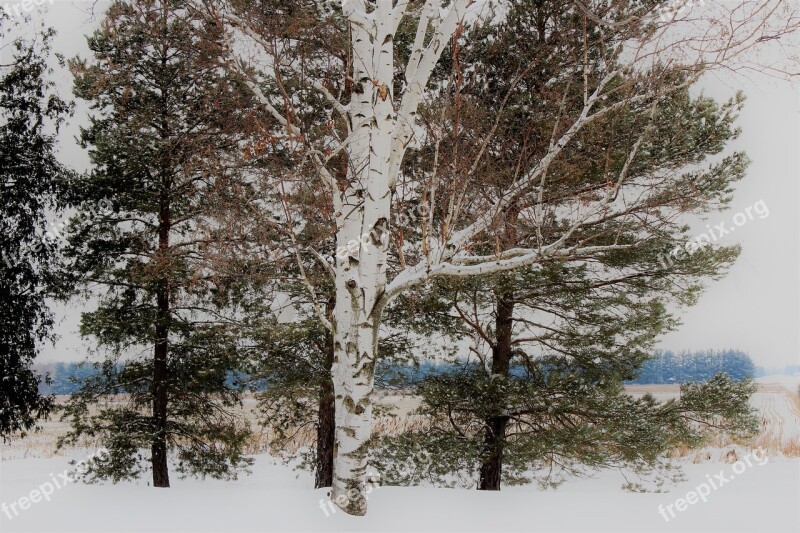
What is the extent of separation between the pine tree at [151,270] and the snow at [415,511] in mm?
1395

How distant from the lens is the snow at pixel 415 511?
5051 mm

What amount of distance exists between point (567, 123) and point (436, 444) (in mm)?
4690

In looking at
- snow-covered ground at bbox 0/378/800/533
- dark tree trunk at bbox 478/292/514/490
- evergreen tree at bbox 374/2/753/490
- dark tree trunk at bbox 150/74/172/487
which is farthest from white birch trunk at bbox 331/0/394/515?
dark tree trunk at bbox 150/74/172/487

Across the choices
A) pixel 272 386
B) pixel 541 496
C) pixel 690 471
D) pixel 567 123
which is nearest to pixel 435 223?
pixel 567 123

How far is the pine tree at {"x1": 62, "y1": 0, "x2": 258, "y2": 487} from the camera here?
852cm

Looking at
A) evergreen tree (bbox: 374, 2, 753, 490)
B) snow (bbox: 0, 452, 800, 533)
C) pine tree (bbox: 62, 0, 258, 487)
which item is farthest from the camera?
pine tree (bbox: 62, 0, 258, 487)

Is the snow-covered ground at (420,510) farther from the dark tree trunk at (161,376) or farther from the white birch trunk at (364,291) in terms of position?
the dark tree trunk at (161,376)

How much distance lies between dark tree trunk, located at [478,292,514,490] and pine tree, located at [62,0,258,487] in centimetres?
368

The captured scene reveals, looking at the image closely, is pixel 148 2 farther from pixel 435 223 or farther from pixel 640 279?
pixel 640 279

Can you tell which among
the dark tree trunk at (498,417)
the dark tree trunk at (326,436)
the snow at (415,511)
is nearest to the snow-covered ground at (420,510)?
the snow at (415,511)

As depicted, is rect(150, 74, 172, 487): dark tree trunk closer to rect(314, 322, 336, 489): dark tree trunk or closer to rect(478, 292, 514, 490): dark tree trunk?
rect(314, 322, 336, 489): dark tree trunk

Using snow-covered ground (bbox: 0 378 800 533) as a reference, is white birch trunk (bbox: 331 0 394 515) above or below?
above

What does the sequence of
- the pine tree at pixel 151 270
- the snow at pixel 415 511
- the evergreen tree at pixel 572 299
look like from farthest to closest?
1. the pine tree at pixel 151 270
2. the evergreen tree at pixel 572 299
3. the snow at pixel 415 511

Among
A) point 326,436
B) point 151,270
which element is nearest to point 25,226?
point 151,270
